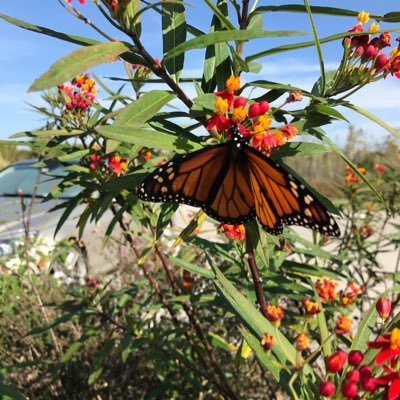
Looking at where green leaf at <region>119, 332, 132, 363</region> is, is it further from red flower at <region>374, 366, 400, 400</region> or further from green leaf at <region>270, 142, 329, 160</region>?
red flower at <region>374, 366, 400, 400</region>

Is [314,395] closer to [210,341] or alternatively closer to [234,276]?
[234,276]

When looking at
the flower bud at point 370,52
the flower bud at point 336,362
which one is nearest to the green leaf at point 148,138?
the flower bud at point 370,52

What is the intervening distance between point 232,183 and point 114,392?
5.98 ft

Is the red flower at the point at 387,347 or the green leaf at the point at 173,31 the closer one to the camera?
the red flower at the point at 387,347

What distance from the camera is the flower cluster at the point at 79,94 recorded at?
1.75m

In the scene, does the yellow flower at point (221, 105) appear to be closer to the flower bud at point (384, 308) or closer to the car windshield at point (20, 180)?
the flower bud at point (384, 308)

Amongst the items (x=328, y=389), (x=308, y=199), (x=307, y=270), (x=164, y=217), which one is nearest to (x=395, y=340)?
(x=328, y=389)

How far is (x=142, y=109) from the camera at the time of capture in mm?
984

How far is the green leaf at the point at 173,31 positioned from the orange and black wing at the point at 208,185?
0.21 m

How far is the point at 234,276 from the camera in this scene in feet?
5.92

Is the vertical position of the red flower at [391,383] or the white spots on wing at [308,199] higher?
the white spots on wing at [308,199]

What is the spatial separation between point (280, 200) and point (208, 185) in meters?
0.18

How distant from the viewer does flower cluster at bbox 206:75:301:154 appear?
1.02 m

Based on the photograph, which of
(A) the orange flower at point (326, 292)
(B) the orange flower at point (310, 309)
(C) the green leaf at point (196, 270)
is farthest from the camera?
(A) the orange flower at point (326, 292)
